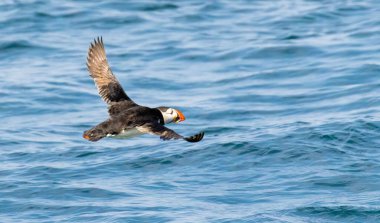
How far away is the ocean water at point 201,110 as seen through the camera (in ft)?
41.5

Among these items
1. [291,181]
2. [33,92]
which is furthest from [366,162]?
[33,92]

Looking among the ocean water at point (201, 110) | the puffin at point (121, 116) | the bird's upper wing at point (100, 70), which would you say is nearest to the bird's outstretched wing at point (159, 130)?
the puffin at point (121, 116)

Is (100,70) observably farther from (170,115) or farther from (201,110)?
(201,110)

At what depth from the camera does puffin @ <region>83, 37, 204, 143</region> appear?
1092 cm

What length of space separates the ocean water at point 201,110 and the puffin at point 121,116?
47.9 inches

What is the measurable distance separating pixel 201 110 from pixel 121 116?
17.3 ft

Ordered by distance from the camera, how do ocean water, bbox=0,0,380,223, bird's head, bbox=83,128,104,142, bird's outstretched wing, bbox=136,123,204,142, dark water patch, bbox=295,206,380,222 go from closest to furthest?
bird's outstretched wing, bbox=136,123,204,142
bird's head, bbox=83,128,104,142
dark water patch, bbox=295,206,380,222
ocean water, bbox=0,0,380,223

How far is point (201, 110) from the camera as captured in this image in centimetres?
1666

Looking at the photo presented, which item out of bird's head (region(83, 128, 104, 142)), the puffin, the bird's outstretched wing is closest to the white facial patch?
the puffin

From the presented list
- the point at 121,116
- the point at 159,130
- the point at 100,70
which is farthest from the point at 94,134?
the point at 100,70

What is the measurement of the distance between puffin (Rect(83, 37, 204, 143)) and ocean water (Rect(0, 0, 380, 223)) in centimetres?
122

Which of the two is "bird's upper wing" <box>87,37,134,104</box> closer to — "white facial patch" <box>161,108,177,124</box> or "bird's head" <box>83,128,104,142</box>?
"white facial patch" <box>161,108,177,124</box>

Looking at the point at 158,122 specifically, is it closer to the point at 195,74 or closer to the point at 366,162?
the point at 366,162

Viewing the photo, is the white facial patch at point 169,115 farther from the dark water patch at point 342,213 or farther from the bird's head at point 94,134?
the dark water patch at point 342,213
